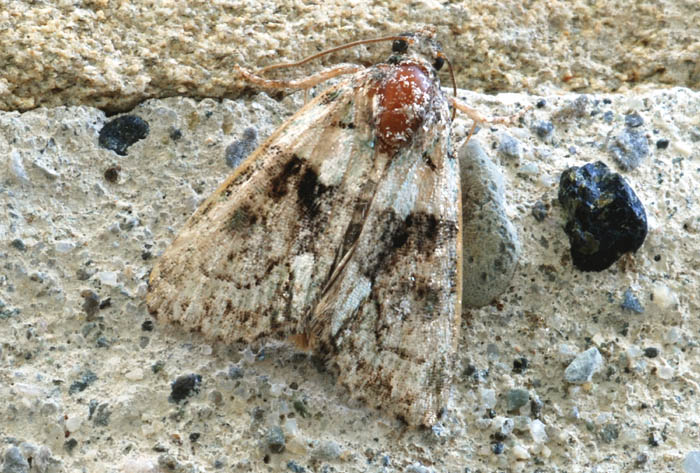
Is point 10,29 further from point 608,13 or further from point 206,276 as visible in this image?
point 608,13

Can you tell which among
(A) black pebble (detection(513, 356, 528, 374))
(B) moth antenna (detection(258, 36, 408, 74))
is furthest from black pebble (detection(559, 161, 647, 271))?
(B) moth antenna (detection(258, 36, 408, 74))

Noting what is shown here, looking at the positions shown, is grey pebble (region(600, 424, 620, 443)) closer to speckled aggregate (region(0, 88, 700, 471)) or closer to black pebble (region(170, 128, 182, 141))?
speckled aggregate (region(0, 88, 700, 471))

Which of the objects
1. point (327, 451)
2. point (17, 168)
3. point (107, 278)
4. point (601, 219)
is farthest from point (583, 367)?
point (17, 168)

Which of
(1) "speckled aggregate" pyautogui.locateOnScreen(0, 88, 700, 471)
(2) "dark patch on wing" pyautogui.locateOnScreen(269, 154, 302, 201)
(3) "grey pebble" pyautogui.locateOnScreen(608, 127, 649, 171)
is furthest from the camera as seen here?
(3) "grey pebble" pyautogui.locateOnScreen(608, 127, 649, 171)

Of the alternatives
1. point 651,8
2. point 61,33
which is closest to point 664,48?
point 651,8

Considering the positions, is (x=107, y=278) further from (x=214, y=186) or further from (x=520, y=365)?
(x=520, y=365)

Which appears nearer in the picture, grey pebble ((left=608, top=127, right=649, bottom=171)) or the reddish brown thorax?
the reddish brown thorax
